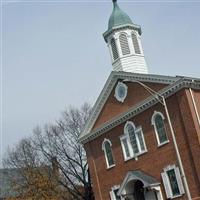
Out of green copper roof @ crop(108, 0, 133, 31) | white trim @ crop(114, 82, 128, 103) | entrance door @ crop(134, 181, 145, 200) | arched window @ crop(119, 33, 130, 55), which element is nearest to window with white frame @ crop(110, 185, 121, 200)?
entrance door @ crop(134, 181, 145, 200)

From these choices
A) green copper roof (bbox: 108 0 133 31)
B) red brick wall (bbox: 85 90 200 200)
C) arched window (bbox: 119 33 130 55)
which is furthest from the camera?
green copper roof (bbox: 108 0 133 31)

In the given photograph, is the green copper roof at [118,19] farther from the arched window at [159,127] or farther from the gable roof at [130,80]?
the arched window at [159,127]

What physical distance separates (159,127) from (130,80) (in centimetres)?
378

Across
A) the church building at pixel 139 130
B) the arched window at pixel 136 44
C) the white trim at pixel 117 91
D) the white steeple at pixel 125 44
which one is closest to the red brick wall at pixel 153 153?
the church building at pixel 139 130

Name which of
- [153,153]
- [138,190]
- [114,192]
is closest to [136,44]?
[153,153]

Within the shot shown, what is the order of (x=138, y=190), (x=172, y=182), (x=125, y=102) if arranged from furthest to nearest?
1. (x=125, y=102)
2. (x=138, y=190)
3. (x=172, y=182)

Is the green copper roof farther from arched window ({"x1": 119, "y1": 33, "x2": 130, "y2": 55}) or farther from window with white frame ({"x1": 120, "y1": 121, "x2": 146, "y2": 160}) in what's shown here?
window with white frame ({"x1": 120, "y1": 121, "x2": 146, "y2": 160})

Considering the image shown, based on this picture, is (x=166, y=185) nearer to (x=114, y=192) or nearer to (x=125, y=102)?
(x=114, y=192)

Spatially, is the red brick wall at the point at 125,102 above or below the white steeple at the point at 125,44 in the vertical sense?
below

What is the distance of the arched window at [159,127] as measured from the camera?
1185 inches

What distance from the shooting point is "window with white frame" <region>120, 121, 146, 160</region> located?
105 ft

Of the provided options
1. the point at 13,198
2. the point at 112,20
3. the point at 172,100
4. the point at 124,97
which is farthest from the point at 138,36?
the point at 13,198

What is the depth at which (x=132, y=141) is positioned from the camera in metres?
32.8

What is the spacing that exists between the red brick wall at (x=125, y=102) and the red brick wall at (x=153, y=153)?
114 centimetres
